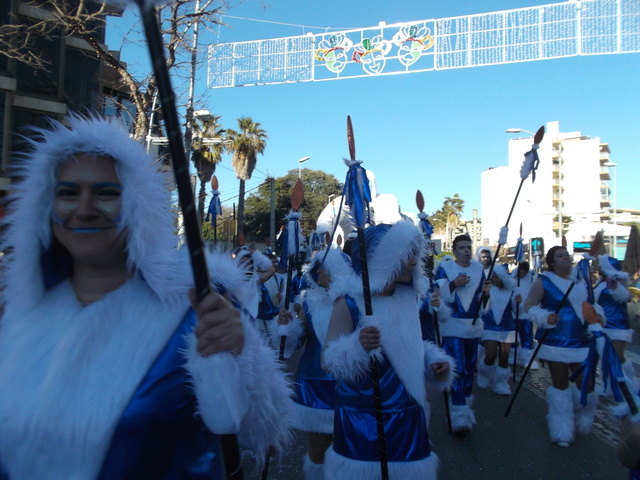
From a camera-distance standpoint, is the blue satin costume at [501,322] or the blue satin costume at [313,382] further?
the blue satin costume at [501,322]

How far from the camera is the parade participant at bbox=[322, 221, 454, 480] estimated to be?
9.22 feet

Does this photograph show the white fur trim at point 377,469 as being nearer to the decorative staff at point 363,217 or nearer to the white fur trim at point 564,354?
the decorative staff at point 363,217

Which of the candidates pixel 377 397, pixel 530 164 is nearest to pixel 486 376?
pixel 530 164

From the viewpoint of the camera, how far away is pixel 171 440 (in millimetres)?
1471

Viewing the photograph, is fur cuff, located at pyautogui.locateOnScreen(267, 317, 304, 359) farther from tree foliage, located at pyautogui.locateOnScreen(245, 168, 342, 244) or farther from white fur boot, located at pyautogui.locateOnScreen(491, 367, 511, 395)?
tree foliage, located at pyautogui.locateOnScreen(245, 168, 342, 244)

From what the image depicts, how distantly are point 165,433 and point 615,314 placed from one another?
7.00 meters

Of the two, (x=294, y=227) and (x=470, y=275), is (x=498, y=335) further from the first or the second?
(x=294, y=227)

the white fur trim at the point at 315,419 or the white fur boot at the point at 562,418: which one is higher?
the white fur trim at the point at 315,419

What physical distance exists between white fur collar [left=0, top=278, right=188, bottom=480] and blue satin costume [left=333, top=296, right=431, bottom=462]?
5.44 ft

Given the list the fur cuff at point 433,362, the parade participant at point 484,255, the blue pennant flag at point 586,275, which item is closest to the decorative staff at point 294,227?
the fur cuff at point 433,362

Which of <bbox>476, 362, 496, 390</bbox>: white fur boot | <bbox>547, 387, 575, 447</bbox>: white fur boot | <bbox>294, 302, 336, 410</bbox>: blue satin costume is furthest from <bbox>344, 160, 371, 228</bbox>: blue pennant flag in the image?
<bbox>476, 362, 496, 390</bbox>: white fur boot

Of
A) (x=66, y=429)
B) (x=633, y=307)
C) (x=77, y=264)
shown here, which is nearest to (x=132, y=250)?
(x=77, y=264)

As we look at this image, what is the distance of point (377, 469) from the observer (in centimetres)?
279

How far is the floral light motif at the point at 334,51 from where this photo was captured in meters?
10.2
